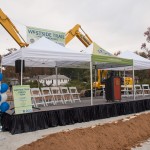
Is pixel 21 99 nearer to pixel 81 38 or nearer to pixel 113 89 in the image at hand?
pixel 113 89

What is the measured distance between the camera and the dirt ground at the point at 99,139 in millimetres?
4961

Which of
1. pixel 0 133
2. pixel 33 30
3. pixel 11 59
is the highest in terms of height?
pixel 33 30

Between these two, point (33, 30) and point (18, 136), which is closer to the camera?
point (18, 136)

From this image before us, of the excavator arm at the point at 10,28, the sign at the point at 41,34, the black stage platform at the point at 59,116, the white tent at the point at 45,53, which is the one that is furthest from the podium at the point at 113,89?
the excavator arm at the point at 10,28

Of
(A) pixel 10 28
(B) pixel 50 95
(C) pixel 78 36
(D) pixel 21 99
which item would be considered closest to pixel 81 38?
(C) pixel 78 36

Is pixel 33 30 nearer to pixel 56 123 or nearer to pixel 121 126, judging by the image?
pixel 56 123

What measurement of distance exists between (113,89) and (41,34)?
4.72 meters

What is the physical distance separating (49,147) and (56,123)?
3015 mm

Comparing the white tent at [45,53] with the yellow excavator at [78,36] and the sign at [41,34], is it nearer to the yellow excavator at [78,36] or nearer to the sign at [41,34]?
the sign at [41,34]

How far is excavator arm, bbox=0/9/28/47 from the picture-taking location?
13695 mm

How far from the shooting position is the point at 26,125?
280 inches

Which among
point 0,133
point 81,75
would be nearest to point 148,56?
point 81,75

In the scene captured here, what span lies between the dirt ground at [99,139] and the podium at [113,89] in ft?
11.8

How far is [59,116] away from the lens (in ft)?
25.9
